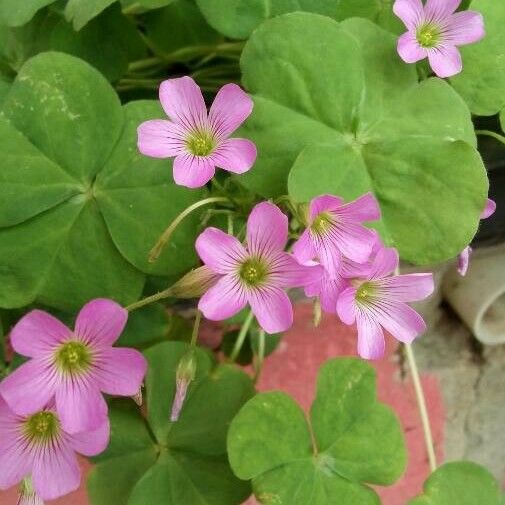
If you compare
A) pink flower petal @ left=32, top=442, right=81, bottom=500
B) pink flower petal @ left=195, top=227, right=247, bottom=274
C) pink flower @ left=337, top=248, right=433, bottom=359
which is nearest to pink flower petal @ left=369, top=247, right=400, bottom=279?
pink flower @ left=337, top=248, right=433, bottom=359

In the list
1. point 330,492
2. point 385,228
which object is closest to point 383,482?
point 330,492

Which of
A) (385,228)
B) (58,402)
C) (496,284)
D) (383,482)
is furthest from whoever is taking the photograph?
(496,284)

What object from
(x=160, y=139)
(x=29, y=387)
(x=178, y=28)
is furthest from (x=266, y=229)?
(x=178, y=28)

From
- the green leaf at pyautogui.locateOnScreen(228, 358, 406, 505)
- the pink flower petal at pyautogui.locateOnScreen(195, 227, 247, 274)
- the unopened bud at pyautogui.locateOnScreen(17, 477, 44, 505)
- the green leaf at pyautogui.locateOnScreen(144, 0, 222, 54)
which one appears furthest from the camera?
the green leaf at pyautogui.locateOnScreen(144, 0, 222, 54)

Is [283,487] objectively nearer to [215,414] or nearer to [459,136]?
[215,414]

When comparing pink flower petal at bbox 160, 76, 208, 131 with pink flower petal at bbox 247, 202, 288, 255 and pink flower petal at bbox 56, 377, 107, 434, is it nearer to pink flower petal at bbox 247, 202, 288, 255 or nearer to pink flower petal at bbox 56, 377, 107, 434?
pink flower petal at bbox 247, 202, 288, 255

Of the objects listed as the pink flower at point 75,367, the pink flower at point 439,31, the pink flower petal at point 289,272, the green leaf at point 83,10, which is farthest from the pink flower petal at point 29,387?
the pink flower at point 439,31

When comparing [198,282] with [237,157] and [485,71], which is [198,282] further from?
[485,71]
